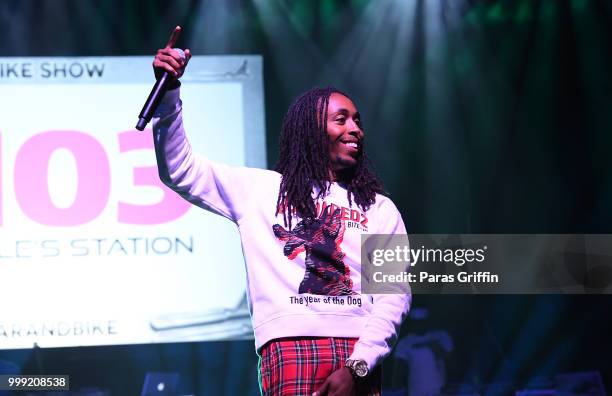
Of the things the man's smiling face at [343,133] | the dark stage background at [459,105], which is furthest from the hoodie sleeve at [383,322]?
the dark stage background at [459,105]

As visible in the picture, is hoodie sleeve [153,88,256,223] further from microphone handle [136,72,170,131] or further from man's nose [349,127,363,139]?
man's nose [349,127,363,139]

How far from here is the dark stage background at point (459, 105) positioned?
4.39 metres

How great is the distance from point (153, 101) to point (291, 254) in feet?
1.71

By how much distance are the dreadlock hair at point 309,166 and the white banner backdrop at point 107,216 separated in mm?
1732

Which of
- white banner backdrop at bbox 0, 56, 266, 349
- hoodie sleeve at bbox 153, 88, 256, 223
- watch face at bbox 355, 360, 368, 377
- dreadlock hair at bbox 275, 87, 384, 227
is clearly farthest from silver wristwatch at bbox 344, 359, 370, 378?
white banner backdrop at bbox 0, 56, 266, 349

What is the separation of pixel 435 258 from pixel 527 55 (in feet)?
4.10

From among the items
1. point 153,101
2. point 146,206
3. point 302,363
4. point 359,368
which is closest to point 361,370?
point 359,368

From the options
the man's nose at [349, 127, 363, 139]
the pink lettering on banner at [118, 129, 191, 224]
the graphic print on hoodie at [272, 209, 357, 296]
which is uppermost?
the pink lettering on banner at [118, 129, 191, 224]

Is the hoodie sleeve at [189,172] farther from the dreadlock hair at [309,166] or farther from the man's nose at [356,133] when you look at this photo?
the man's nose at [356,133]

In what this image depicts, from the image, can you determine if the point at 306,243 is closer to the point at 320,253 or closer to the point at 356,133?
the point at 320,253

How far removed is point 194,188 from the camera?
2.24m

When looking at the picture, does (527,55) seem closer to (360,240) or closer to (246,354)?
(246,354)

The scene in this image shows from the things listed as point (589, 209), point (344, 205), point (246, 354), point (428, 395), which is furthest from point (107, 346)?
point (589, 209)

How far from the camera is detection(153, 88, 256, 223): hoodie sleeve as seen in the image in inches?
84.3
